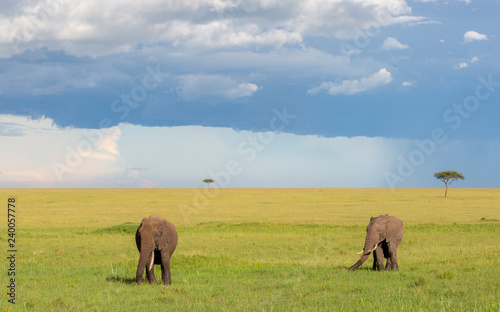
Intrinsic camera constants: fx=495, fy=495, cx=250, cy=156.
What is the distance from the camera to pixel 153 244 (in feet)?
51.9

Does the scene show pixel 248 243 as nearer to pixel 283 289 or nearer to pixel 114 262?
pixel 114 262

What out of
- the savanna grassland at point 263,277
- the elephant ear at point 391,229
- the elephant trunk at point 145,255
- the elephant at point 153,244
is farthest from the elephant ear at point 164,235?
the elephant ear at point 391,229

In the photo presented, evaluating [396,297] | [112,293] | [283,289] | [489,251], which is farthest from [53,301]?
[489,251]

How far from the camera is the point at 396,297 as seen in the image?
570 inches

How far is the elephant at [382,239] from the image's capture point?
62.6 feet

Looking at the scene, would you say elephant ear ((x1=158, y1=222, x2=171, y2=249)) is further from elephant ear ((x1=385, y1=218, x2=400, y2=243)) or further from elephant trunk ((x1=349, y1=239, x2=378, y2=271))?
elephant ear ((x1=385, y1=218, x2=400, y2=243))

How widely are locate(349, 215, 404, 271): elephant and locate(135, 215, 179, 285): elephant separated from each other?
23.8ft

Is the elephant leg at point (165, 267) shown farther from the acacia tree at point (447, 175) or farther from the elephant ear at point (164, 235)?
the acacia tree at point (447, 175)

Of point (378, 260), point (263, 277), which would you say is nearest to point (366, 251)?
point (378, 260)

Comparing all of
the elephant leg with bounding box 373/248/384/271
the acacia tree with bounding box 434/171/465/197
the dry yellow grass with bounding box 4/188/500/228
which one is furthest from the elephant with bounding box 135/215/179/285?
the acacia tree with bounding box 434/171/465/197

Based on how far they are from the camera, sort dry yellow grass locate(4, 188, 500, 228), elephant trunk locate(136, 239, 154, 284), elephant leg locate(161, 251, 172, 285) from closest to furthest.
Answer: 1. elephant trunk locate(136, 239, 154, 284)
2. elephant leg locate(161, 251, 172, 285)
3. dry yellow grass locate(4, 188, 500, 228)

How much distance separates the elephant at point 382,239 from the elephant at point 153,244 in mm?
7247

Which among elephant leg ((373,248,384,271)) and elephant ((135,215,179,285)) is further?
elephant leg ((373,248,384,271))

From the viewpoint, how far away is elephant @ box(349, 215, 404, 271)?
19094mm
